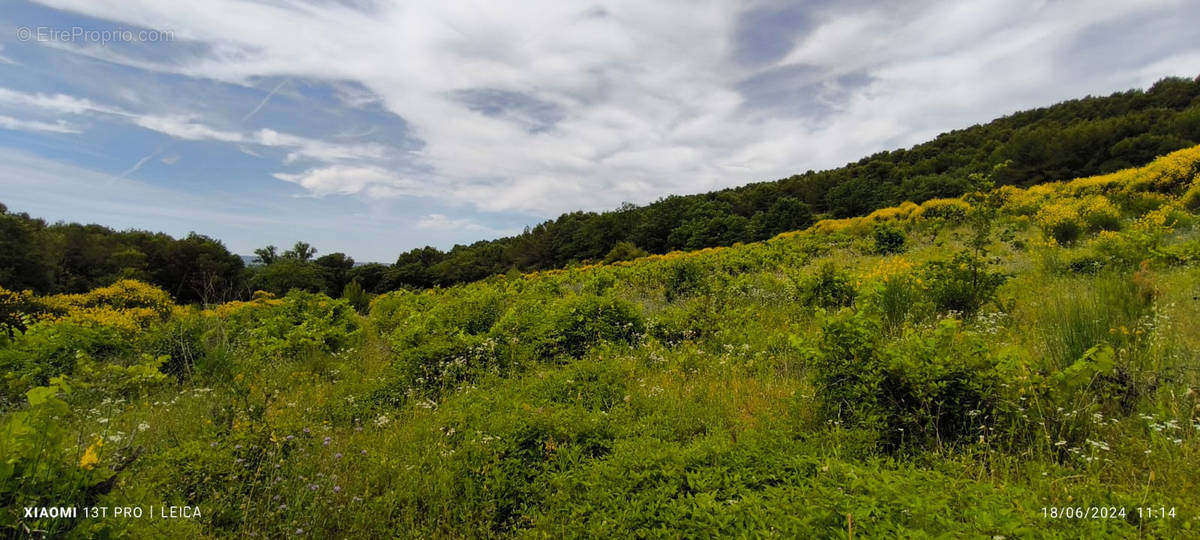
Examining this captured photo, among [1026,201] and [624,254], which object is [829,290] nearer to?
[1026,201]

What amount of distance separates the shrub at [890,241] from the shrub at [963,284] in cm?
767

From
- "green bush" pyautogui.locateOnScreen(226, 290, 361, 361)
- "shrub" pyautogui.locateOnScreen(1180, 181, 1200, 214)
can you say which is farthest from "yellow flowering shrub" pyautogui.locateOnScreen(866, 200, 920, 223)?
"green bush" pyautogui.locateOnScreen(226, 290, 361, 361)

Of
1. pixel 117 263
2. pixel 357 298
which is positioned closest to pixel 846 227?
pixel 357 298

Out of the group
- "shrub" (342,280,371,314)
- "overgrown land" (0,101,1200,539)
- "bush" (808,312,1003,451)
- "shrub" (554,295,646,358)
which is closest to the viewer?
"overgrown land" (0,101,1200,539)

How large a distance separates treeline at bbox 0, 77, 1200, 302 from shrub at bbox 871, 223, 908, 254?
52.4 ft

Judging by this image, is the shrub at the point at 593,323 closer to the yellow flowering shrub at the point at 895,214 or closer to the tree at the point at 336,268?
the yellow flowering shrub at the point at 895,214

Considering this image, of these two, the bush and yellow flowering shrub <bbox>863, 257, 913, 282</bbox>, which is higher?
yellow flowering shrub <bbox>863, 257, 913, 282</bbox>

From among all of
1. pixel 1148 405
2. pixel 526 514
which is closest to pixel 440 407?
pixel 526 514

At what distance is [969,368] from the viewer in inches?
119

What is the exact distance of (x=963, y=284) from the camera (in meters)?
5.46

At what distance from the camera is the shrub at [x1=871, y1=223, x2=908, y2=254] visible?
41.4 feet

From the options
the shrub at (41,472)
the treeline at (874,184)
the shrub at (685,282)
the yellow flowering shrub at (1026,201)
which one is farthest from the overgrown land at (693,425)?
the treeline at (874,184)

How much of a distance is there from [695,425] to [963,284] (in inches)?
171

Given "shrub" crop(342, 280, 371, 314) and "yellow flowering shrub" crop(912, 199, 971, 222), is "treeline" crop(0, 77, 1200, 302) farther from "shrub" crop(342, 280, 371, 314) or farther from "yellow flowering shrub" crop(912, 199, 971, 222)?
"yellow flowering shrub" crop(912, 199, 971, 222)
